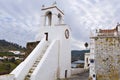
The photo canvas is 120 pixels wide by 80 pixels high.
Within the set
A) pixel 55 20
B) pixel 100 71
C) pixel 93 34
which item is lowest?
pixel 100 71

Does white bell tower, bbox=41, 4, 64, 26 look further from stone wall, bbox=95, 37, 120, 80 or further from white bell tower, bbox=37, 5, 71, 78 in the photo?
stone wall, bbox=95, 37, 120, 80

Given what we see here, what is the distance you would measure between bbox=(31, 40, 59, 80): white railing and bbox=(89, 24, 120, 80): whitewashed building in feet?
13.8

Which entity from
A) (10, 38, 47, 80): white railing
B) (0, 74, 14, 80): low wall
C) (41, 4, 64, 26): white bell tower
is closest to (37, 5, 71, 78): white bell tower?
(41, 4, 64, 26): white bell tower

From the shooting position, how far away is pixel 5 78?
1023cm

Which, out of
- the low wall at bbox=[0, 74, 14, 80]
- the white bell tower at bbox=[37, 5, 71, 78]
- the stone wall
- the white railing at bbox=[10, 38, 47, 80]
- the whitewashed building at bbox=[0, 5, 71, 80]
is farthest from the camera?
the white bell tower at bbox=[37, 5, 71, 78]

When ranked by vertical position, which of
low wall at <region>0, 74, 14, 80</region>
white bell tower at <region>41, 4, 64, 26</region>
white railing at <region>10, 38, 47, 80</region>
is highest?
white bell tower at <region>41, 4, 64, 26</region>

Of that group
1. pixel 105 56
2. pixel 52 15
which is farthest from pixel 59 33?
pixel 105 56

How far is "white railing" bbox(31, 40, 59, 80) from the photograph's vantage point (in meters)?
12.7

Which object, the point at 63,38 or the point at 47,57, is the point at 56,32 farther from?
the point at 47,57

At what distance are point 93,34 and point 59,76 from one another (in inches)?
278

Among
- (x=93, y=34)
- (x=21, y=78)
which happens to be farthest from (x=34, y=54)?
(x=93, y=34)

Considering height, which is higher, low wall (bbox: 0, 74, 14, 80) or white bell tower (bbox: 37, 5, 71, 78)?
white bell tower (bbox: 37, 5, 71, 78)

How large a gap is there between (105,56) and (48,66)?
5502mm

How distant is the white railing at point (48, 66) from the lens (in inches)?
498
